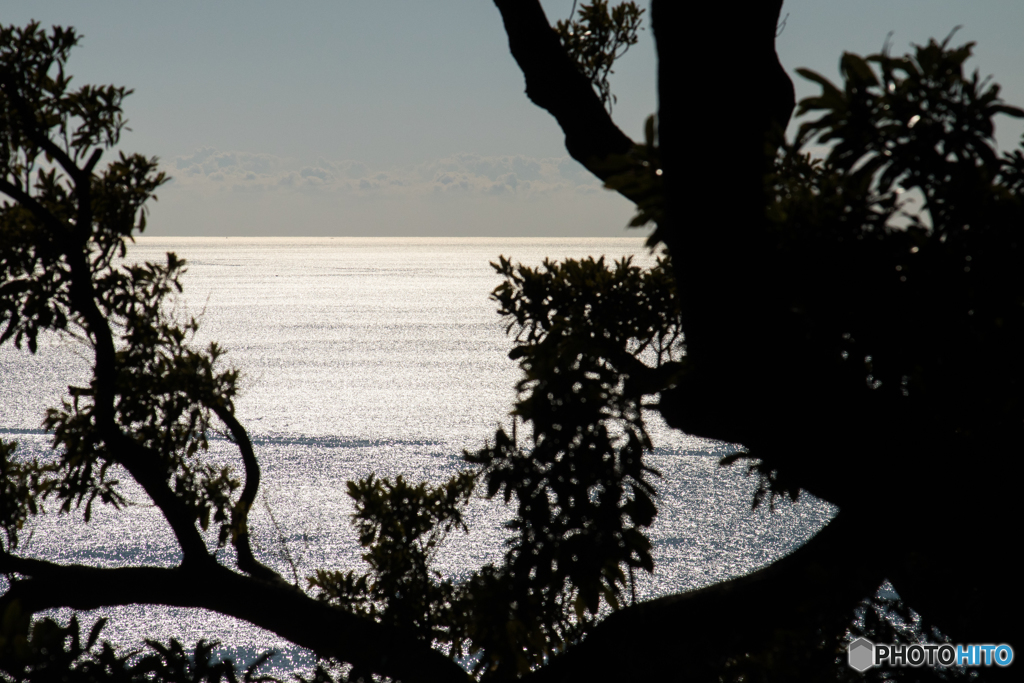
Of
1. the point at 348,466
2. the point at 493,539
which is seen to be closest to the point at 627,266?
the point at 493,539

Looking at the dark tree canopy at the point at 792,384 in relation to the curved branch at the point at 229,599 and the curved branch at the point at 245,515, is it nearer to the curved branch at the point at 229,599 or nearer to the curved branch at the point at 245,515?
the curved branch at the point at 229,599

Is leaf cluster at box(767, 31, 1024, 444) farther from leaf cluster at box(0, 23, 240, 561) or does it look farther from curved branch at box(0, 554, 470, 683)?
leaf cluster at box(0, 23, 240, 561)

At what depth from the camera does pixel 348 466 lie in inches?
884

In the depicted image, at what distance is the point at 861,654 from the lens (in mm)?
2881

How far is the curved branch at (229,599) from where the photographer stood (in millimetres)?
4523

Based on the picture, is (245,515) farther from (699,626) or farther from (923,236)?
(923,236)

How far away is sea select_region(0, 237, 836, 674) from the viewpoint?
14.5 metres

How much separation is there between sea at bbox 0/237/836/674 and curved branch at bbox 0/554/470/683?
414 millimetres

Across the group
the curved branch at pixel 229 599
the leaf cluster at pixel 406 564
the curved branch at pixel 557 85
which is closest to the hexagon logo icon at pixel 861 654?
the curved branch at pixel 229 599

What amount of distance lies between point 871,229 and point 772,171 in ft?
1.28

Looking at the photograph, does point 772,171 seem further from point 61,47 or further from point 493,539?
point 493,539

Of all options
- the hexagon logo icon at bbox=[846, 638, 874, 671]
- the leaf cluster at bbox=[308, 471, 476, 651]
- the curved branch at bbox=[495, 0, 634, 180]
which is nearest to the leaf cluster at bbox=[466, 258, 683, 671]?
the hexagon logo icon at bbox=[846, 638, 874, 671]
